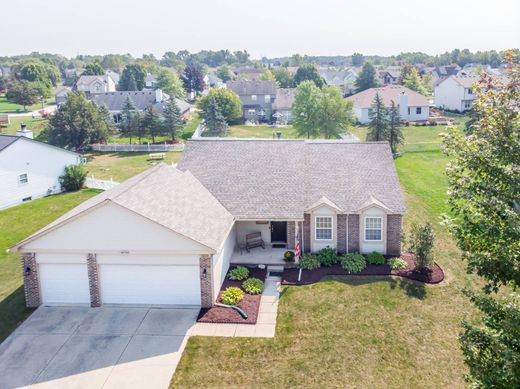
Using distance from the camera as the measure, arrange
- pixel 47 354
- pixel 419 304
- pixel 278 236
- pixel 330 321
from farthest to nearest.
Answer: pixel 278 236
pixel 419 304
pixel 330 321
pixel 47 354

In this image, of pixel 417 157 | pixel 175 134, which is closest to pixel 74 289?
pixel 417 157

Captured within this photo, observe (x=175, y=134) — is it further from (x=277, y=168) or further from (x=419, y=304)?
(x=419, y=304)

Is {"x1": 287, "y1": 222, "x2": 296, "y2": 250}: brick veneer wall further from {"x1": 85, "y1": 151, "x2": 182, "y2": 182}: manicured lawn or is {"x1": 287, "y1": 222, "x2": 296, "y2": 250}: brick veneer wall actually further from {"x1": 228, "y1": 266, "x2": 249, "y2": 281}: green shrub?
{"x1": 85, "y1": 151, "x2": 182, "y2": 182}: manicured lawn

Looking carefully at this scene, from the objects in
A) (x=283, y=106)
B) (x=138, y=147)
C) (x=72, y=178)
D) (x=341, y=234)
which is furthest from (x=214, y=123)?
(x=341, y=234)

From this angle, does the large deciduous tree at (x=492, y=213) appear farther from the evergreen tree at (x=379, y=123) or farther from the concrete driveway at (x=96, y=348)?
the evergreen tree at (x=379, y=123)

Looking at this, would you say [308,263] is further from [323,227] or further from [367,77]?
[367,77]

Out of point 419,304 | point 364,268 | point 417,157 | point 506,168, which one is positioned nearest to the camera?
point 506,168
